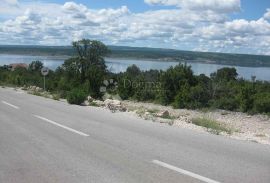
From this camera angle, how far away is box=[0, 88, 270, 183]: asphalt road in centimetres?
662

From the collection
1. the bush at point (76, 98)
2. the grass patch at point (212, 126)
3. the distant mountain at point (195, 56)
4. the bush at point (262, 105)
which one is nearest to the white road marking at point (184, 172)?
the grass patch at point (212, 126)

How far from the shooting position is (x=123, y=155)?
8.19 meters

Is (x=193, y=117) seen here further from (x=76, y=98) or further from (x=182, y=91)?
(x=182, y=91)

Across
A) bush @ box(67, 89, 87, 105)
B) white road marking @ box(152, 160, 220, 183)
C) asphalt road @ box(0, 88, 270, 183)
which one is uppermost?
white road marking @ box(152, 160, 220, 183)

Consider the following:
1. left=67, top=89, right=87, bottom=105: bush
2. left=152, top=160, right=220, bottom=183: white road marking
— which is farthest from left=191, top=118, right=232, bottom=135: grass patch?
left=67, top=89, right=87, bottom=105: bush

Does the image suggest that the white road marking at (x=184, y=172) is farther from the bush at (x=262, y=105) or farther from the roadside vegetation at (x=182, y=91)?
the bush at (x=262, y=105)

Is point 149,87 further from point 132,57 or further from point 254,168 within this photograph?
point 132,57

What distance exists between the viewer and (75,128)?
1211cm

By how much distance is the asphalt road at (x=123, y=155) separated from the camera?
6.62 metres

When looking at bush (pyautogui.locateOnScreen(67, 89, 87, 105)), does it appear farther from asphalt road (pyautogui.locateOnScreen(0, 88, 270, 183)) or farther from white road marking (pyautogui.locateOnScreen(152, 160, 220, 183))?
white road marking (pyautogui.locateOnScreen(152, 160, 220, 183))

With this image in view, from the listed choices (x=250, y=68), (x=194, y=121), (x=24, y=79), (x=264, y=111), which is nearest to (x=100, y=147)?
(x=194, y=121)

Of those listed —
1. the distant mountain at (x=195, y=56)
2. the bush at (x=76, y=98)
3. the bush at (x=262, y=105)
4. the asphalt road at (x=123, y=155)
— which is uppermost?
the distant mountain at (x=195, y=56)

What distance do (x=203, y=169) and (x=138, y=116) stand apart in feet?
29.5

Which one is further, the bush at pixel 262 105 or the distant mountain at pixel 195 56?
the distant mountain at pixel 195 56
